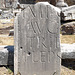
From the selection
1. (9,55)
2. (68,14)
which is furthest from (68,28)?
(9,55)

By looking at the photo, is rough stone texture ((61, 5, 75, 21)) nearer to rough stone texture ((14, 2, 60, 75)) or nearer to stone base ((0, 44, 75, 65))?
stone base ((0, 44, 75, 65))

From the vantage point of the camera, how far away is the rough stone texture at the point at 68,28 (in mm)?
7305

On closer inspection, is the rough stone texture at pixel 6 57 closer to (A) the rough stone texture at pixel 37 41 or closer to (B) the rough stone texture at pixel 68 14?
(A) the rough stone texture at pixel 37 41

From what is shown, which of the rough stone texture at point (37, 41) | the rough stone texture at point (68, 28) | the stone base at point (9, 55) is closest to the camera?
the rough stone texture at point (37, 41)

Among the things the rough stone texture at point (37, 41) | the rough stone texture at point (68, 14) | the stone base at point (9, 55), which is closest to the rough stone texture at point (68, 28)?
the rough stone texture at point (68, 14)

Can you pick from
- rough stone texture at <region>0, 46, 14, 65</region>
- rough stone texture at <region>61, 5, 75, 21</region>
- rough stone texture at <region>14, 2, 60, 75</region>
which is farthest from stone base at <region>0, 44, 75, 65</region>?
rough stone texture at <region>61, 5, 75, 21</region>

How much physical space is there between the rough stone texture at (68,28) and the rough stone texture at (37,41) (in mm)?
4696

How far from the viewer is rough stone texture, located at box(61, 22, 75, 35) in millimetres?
7305

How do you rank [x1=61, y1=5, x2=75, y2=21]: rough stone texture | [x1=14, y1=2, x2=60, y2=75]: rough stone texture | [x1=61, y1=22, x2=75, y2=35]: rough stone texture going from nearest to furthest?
[x1=14, y1=2, x2=60, y2=75]: rough stone texture → [x1=61, y1=5, x2=75, y2=21]: rough stone texture → [x1=61, y1=22, x2=75, y2=35]: rough stone texture

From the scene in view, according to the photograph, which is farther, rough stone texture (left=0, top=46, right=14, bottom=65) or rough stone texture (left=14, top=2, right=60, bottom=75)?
rough stone texture (left=0, top=46, right=14, bottom=65)

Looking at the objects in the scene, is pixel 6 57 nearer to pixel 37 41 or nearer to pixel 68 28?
pixel 37 41

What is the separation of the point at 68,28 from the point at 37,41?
191 inches

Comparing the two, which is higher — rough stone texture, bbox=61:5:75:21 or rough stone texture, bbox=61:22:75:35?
rough stone texture, bbox=61:5:75:21

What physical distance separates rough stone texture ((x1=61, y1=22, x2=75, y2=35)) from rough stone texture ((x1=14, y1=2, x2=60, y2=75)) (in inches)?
185
